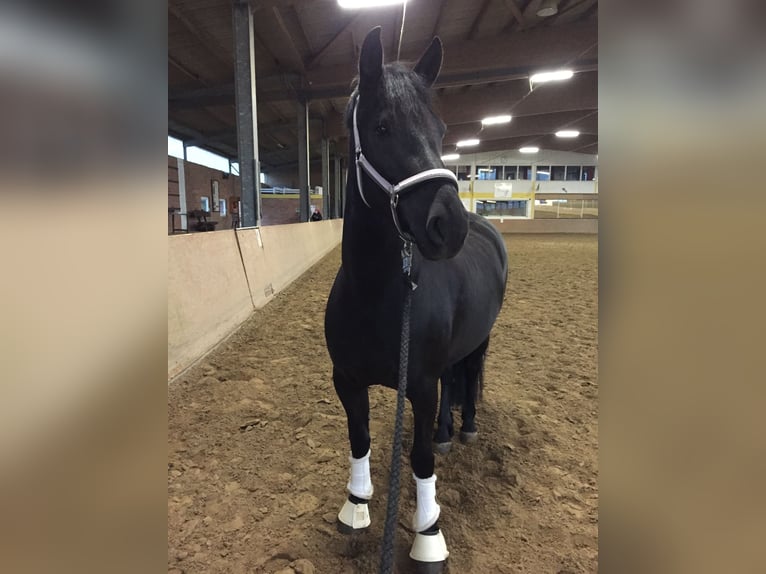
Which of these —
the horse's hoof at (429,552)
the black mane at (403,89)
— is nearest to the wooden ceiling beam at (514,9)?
the black mane at (403,89)

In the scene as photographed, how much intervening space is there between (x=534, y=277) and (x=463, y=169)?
2368 centimetres

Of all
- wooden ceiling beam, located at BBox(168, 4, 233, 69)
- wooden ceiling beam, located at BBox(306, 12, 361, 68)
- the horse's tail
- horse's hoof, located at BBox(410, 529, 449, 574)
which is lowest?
horse's hoof, located at BBox(410, 529, 449, 574)

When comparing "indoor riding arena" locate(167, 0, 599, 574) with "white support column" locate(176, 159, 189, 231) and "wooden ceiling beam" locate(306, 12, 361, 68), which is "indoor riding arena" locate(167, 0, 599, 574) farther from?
"white support column" locate(176, 159, 189, 231)

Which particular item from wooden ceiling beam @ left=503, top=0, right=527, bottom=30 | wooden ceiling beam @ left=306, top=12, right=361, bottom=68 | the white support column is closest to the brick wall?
the white support column

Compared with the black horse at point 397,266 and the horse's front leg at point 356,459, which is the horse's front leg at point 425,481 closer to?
the black horse at point 397,266

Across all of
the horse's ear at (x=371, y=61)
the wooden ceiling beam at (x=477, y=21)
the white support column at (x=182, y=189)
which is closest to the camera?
the horse's ear at (x=371, y=61)

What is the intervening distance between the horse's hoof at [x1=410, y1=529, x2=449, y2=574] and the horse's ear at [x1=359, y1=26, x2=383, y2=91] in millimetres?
1549

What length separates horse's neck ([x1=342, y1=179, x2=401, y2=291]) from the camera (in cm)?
145

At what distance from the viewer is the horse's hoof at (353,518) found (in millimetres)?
1650

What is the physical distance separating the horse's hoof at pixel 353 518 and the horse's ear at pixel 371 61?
1.54m
